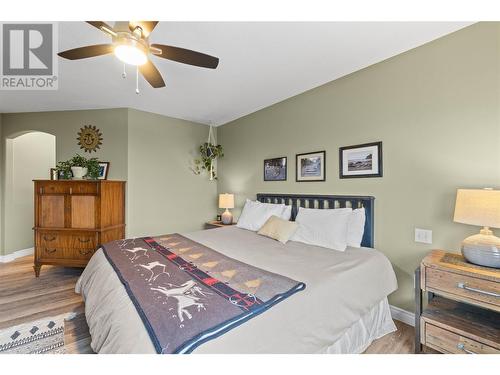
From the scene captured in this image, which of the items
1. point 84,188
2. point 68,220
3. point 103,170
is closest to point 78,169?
point 84,188

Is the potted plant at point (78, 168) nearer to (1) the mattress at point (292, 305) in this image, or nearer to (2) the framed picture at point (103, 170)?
(2) the framed picture at point (103, 170)

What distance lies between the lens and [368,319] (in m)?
1.85

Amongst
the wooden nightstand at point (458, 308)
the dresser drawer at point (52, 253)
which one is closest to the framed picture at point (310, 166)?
the wooden nightstand at point (458, 308)

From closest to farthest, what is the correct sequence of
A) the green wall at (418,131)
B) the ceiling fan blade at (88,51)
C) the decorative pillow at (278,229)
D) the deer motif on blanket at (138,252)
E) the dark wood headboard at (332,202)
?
the ceiling fan blade at (88,51) < the green wall at (418,131) < the deer motif on blanket at (138,252) < the dark wood headboard at (332,202) < the decorative pillow at (278,229)

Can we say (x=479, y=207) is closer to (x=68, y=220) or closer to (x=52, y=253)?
(x=68, y=220)

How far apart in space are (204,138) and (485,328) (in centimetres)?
446

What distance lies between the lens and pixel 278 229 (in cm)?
263

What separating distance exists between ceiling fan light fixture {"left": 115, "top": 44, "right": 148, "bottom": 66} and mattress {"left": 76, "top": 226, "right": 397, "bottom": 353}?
156 centimetres

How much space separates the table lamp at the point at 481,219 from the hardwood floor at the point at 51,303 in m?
0.89

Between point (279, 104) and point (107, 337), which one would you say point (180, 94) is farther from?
point (107, 337)

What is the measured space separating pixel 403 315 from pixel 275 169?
2268 millimetres

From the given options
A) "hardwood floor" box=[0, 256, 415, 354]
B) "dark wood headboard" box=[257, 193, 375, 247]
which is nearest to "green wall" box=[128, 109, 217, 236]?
"hardwood floor" box=[0, 256, 415, 354]

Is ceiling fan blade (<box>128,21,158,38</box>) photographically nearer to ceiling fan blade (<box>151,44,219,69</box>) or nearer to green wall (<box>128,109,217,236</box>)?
ceiling fan blade (<box>151,44,219,69</box>)

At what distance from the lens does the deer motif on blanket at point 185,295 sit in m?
1.13
